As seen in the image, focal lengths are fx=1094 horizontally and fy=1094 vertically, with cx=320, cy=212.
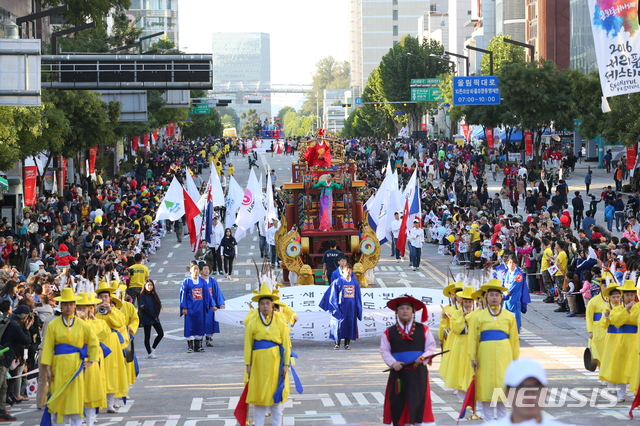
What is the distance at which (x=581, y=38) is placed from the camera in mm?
72500

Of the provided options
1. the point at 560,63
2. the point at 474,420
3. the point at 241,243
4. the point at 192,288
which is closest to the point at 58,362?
the point at 474,420

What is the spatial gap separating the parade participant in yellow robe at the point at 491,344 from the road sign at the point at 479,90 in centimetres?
3681

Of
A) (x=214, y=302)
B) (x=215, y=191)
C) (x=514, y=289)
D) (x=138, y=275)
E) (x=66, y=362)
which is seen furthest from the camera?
(x=215, y=191)

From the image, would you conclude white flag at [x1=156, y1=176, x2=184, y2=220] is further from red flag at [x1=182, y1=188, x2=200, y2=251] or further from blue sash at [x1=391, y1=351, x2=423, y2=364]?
blue sash at [x1=391, y1=351, x2=423, y2=364]

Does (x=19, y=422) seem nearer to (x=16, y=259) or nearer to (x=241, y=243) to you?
(x=16, y=259)

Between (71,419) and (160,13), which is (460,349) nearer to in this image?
(71,419)

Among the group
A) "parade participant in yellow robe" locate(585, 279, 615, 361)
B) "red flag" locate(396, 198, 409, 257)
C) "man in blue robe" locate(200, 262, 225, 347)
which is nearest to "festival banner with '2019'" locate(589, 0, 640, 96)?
"parade participant in yellow robe" locate(585, 279, 615, 361)

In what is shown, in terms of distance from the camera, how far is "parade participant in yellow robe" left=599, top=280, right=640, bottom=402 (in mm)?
13391

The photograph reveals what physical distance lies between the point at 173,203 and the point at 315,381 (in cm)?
1420

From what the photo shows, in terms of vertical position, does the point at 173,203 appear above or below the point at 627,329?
above

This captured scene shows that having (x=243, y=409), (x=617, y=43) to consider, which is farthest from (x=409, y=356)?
(x=617, y=43)

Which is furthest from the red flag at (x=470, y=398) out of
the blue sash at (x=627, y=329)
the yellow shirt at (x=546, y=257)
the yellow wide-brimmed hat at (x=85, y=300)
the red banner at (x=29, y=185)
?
the red banner at (x=29, y=185)

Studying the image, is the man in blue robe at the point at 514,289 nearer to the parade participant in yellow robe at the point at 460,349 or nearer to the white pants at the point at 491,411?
the parade participant in yellow robe at the point at 460,349

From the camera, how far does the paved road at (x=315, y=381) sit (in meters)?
12.7
